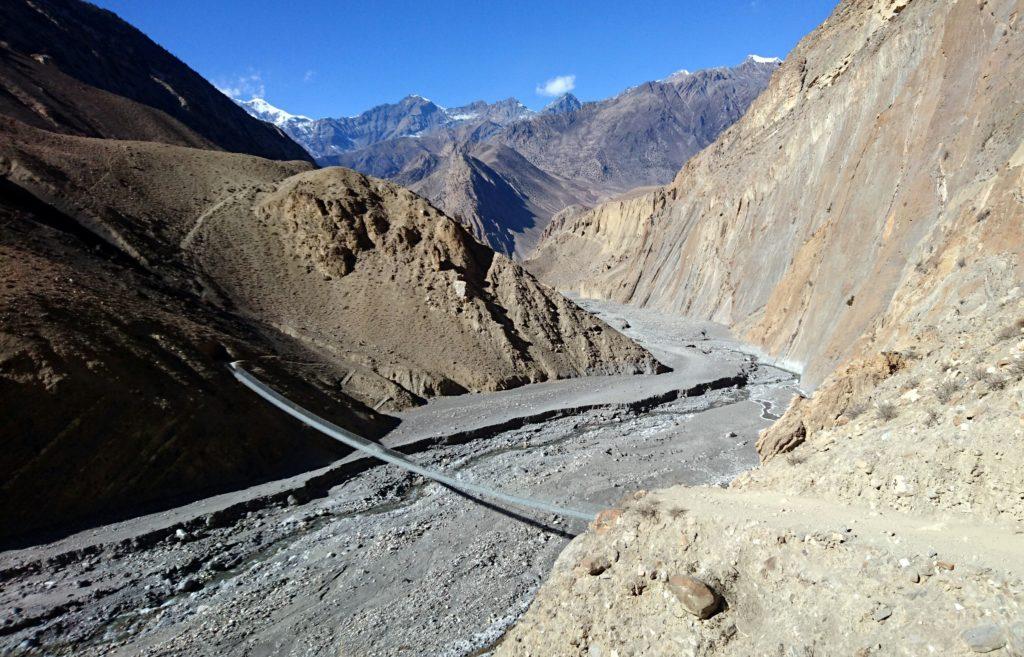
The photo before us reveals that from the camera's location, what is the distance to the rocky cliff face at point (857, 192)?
58.2 feet

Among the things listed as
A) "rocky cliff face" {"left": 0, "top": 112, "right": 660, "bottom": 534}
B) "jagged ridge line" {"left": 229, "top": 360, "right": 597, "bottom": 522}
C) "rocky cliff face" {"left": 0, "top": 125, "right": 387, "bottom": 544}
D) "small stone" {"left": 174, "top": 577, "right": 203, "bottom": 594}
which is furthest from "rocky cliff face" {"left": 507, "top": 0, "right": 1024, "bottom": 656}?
"rocky cliff face" {"left": 0, "top": 112, "right": 660, "bottom": 534}

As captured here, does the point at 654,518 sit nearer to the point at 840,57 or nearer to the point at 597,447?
the point at 597,447

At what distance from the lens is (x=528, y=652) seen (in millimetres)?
6504

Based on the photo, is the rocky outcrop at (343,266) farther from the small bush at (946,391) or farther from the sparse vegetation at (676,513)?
the small bush at (946,391)

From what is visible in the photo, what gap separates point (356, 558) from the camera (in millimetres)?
12227

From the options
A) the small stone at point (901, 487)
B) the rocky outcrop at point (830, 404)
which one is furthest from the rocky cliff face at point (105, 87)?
the small stone at point (901, 487)

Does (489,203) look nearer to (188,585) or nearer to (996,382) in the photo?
(188,585)

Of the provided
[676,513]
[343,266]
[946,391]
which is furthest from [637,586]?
[343,266]

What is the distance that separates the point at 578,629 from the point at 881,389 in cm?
660

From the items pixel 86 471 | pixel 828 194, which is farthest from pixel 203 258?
pixel 828 194

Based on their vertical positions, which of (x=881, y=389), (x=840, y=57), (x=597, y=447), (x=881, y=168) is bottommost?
(x=597, y=447)

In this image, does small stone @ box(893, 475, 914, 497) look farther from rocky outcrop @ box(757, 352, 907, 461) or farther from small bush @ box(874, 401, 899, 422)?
rocky outcrop @ box(757, 352, 907, 461)

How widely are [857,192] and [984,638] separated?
2981cm

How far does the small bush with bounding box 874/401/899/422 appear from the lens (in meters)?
7.97
